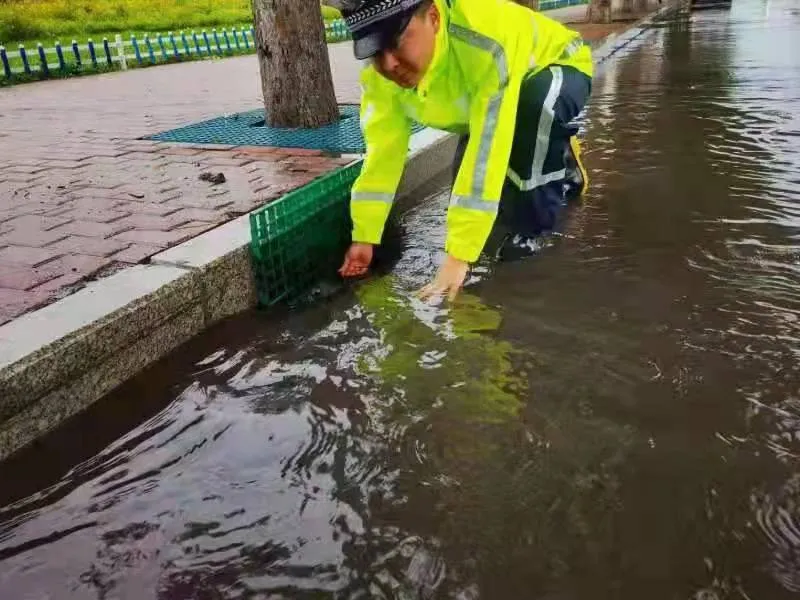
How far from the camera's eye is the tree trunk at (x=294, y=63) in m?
4.95

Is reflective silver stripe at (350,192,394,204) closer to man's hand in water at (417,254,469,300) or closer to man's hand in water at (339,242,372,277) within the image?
man's hand in water at (339,242,372,277)

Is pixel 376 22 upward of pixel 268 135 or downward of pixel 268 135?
upward

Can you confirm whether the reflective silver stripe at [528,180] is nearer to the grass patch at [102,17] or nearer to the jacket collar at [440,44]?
the jacket collar at [440,44]

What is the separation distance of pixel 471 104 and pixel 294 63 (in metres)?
2.71

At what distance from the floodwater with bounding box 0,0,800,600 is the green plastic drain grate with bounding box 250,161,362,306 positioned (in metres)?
0.18

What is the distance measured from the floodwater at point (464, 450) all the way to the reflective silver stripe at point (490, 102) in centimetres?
49

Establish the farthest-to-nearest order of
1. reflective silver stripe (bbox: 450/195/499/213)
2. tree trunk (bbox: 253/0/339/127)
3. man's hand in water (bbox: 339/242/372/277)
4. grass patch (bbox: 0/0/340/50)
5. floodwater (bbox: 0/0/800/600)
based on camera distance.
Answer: grass patch (bbox: 0/0/340/50)
tree trunk (bbox: 253/0/339/127)
man's hand in water (bbox: 339/242/372/277)
reflective silver stripe (bbox: 450/195/499/213)
floodwater (bbox: 0/0/800/600)

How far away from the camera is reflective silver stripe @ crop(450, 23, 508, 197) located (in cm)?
250

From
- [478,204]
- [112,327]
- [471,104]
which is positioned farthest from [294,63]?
[112,327]

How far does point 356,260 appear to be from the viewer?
3129 millimetres

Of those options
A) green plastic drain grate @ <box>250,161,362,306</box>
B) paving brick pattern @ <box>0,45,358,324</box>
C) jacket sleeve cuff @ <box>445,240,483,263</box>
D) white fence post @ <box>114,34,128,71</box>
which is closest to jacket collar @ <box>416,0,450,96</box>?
jacket sleeve cuff @ <box>445,240,483,263</box>

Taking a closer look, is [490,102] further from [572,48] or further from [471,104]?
[572,48]

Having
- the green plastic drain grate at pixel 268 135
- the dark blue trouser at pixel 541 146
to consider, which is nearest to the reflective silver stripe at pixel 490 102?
the dark blue trouser at pixel 541 146

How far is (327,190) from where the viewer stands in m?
3.20
